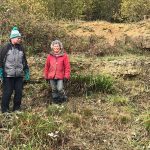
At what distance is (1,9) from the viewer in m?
14.7

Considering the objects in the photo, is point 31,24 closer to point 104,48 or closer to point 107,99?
point 104,48

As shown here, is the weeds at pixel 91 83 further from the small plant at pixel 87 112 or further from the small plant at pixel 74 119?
the small plant at pixel 74 119

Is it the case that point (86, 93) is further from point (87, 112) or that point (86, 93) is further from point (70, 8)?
point (70, 8)

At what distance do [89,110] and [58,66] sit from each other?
1165 mm

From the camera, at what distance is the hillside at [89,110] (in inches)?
329

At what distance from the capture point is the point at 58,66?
10.0m

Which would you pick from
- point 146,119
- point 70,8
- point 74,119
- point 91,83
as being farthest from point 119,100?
point 70,8

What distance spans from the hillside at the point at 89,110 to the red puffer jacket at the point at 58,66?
1.99 feet

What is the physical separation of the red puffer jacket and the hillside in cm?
61

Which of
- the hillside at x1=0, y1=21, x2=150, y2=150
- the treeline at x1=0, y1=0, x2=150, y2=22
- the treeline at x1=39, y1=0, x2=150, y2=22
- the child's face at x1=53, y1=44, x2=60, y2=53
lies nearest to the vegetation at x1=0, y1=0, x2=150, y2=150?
the hillside at x1=0, y1=21, x2=150, y2=150

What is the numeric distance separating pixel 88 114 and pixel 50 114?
2.58 feet

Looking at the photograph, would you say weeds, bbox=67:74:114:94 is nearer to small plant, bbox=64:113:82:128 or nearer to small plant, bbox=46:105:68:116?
small plant, bbox=46:105:68:116

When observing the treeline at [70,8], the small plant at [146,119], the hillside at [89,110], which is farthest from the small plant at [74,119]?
the treeline at [70,8]

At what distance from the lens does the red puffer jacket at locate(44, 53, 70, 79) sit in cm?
1002
